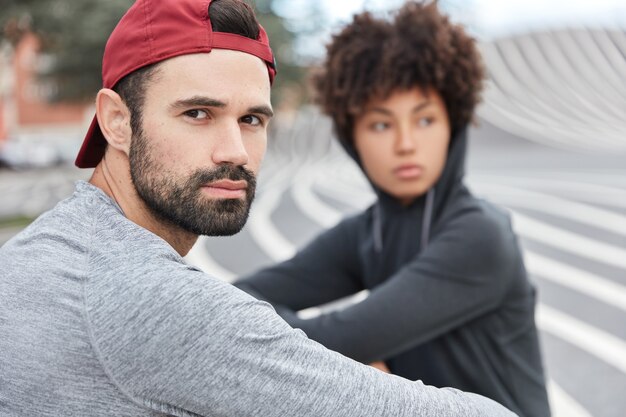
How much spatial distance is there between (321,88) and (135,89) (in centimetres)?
141

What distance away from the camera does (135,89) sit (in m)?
1.57

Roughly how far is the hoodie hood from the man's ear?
1.12 meters

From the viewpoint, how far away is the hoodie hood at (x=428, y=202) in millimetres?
2473

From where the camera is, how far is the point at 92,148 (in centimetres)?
179

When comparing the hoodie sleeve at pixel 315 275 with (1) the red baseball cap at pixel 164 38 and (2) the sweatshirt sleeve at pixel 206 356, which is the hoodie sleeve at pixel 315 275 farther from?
(2) the sweatshirt sleeve at pixel 206 356

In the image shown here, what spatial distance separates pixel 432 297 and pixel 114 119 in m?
1.04

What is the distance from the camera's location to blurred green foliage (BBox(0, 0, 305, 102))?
1403cm

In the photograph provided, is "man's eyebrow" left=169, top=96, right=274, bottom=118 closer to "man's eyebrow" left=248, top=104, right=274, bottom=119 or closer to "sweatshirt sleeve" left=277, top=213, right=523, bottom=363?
"man's eyebrow" left=248, top=104, right=274, bottom=119

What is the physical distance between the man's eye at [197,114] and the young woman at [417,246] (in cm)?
88

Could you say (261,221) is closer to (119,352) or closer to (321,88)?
(321,88)

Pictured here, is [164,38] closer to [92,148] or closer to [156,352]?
[92,148]

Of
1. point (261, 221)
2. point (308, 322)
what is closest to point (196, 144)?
point (308, 322)

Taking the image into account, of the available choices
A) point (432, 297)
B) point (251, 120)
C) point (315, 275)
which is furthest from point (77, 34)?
point (251, 120)

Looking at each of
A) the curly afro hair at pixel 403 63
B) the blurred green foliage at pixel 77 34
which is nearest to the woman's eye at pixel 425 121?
the curly afro hair at pixel 403 63
